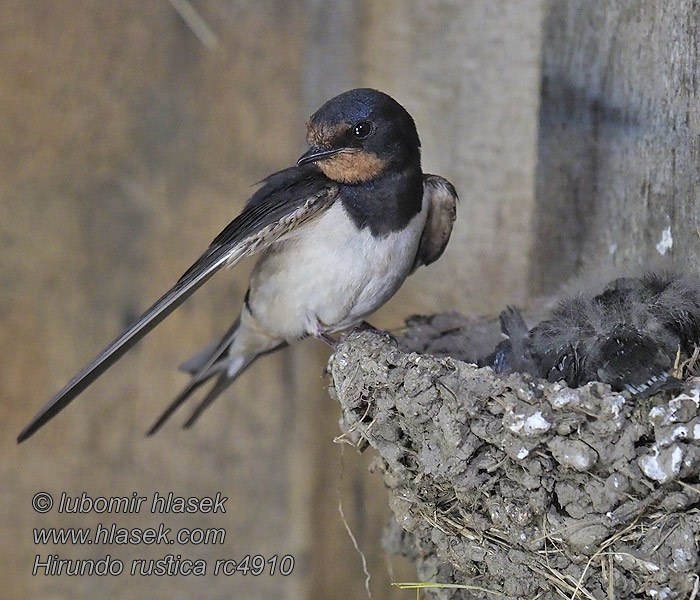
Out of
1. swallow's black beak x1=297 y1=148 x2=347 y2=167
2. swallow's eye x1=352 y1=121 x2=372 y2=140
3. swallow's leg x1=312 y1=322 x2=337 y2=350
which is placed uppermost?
swallow's eye x1=352 y1=121 x2=372 y2=140

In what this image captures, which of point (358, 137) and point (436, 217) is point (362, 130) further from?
point (436, 217)

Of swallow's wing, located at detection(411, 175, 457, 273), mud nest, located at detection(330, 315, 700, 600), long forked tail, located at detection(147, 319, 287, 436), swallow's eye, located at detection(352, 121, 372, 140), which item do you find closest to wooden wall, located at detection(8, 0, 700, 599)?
swallow's wing, located at detection(411, 175, 457, 273)

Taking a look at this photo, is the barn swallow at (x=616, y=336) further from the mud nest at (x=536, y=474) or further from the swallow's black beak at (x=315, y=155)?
the swallow's black beak at (x=315, y=155)

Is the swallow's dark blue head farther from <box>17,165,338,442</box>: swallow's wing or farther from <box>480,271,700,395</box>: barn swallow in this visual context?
<box>480,271,700,395</box>: barn swallow

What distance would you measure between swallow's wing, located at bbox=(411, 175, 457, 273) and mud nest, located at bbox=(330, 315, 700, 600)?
20.3 inches

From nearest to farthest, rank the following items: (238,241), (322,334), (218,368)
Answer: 1. (238,241)
2. (322,334)
3. (218,368)

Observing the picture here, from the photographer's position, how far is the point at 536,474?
4.36 feet

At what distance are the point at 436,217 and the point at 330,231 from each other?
312 millimetres

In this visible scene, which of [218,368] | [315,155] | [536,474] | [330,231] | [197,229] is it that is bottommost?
[218,368]

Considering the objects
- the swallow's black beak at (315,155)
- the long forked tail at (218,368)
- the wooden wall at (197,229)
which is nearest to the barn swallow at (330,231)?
the swallow's black beak at (315,155)

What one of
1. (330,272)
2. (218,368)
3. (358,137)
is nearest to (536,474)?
(330,272)

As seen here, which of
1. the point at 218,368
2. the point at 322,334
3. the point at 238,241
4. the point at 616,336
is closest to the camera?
the point at 616,336

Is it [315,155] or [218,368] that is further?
[218,368]

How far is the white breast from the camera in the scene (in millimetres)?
1740
